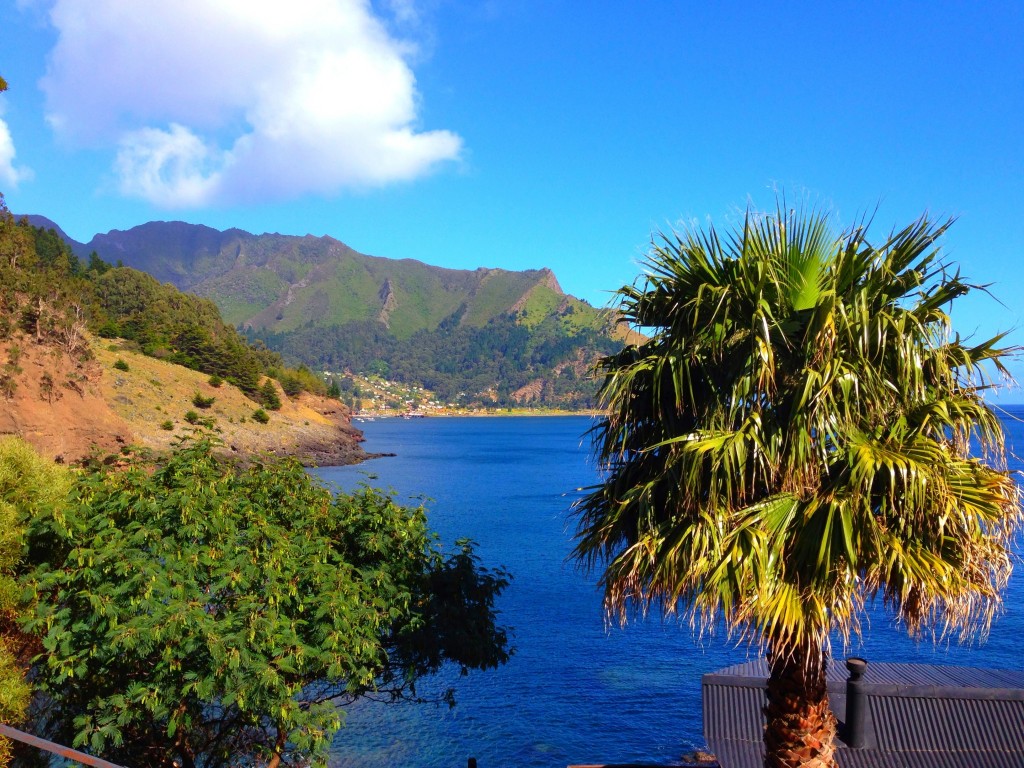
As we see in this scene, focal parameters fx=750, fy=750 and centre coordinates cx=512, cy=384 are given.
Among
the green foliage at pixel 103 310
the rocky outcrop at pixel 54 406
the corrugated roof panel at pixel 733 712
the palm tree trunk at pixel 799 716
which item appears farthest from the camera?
the green foliage at pixel 103 310

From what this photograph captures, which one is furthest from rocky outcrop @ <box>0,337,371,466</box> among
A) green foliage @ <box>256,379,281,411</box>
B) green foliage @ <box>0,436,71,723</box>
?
green foliage @ <box>0,436,71,723</box>

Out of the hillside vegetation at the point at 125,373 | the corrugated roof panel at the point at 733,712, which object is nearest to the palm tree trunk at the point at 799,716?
the corrugated roof panel at the point at 733,712

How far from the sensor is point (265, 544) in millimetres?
11734

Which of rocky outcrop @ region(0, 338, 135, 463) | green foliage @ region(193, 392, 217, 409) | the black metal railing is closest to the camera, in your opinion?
the black metal railing

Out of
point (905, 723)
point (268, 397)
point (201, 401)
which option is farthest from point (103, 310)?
point (905, 723)

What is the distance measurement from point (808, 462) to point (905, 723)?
11625 millimetres

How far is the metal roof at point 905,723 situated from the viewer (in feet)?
46.5

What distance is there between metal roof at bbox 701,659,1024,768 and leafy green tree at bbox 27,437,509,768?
5.28 m

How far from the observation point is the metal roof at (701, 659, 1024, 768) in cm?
1419

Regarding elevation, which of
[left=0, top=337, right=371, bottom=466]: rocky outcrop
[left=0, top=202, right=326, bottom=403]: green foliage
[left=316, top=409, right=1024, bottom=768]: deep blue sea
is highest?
[left=0, top=202, right=326, bottom=403]: green foliage

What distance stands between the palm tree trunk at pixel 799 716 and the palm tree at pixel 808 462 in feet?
0.05

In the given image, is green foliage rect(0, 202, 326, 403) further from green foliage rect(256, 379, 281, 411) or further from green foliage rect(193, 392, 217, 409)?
green foliage rect(193, 392, 217, 409)

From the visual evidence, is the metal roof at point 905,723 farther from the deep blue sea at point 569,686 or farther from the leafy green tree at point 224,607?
the leafy green tree at point 224,607

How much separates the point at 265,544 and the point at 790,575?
8278mm
